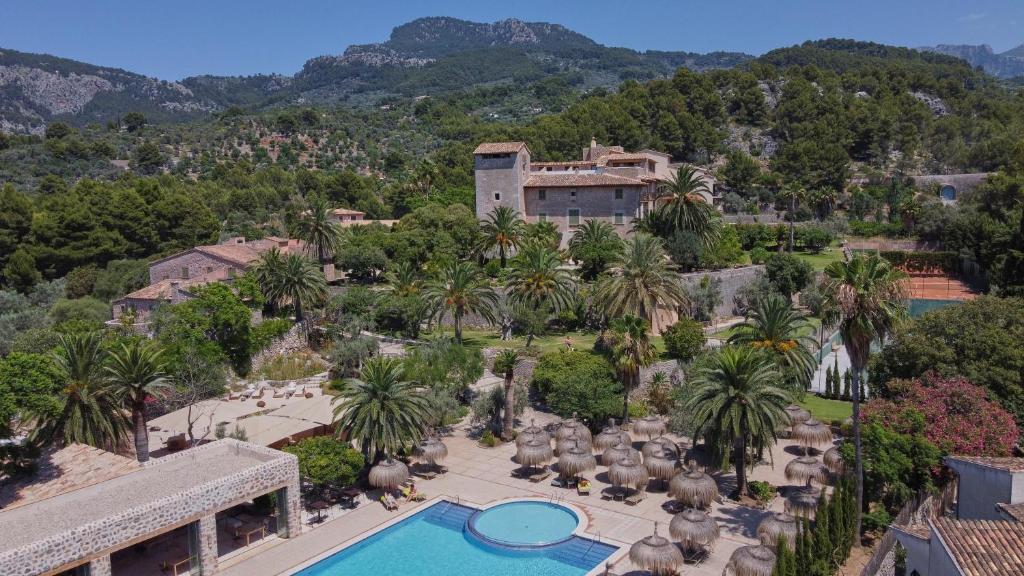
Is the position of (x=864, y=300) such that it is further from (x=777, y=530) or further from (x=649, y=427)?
(x=649, y=427)

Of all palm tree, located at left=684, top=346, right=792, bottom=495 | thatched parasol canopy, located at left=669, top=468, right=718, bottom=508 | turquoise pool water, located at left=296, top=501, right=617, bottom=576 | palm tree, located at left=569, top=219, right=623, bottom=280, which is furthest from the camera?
palm tree, located at left=569, top=219, right=623, bottom=280

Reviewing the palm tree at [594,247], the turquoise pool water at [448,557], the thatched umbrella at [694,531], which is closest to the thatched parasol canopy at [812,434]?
the thatched umbrella at [694,531]

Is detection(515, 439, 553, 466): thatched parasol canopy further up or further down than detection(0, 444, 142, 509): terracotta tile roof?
further down

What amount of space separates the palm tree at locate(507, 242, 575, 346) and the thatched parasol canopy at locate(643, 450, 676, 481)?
14.3m

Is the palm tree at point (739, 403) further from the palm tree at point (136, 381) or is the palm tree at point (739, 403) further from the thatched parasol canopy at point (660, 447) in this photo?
the palm tree at point (136, 381)

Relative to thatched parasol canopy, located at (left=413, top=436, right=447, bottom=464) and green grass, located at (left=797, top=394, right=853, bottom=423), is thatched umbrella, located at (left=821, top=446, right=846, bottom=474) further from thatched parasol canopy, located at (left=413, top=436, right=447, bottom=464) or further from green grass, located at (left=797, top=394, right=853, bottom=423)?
thatched parasol canopy, located at (left=413, top=436, right=447, bottom=464)

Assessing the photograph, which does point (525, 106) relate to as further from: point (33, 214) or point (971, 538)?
point (971, 538)

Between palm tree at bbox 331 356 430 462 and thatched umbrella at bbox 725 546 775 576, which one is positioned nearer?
thatched umbrella at bbox 725 546 775 576

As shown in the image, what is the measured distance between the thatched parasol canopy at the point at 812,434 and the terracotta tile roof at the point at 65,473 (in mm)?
21535

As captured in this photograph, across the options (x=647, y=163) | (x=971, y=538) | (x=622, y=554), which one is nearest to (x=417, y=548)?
(x=622, y=554)

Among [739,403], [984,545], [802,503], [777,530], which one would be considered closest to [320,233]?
[739,403]

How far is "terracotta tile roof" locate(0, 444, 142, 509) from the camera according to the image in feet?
63.2

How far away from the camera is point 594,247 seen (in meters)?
45.4

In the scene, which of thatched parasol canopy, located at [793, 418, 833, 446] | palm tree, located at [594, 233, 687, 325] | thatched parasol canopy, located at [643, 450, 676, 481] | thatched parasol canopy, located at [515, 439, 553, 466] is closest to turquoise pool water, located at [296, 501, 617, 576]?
thatched parasol canopy, located at [515, 439, 553, 466]
